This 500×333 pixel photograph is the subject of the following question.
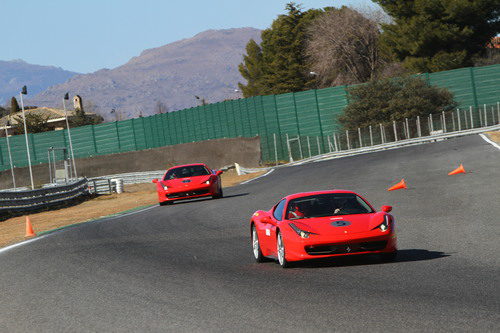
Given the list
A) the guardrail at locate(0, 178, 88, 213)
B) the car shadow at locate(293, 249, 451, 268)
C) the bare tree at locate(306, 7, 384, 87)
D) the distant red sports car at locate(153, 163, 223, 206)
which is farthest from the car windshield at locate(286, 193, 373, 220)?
the bare tree at locate(306, 7, 384, 87)

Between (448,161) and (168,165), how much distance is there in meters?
33.1

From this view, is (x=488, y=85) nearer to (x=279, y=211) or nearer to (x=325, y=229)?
(x=279, y=211)

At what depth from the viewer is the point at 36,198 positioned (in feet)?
124

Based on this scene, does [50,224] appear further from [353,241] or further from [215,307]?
[215,307]

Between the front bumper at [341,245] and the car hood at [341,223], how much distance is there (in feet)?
0.34

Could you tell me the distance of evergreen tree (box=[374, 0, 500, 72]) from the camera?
7450 cm

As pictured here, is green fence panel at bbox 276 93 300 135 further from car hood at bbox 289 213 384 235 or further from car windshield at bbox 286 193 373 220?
car hood at bbox 289 213 384 235

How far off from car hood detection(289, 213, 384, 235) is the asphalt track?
0.50 m

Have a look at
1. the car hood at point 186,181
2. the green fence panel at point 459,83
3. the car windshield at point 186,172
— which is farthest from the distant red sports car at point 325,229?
the green fence panel at point 459,83

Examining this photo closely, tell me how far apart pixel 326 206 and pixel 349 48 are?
290ft

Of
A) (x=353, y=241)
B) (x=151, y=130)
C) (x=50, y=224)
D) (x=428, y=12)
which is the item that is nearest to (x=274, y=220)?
(x=353, y=241)

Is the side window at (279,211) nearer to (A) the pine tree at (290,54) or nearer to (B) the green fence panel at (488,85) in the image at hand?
(B) the green fence panel at (488,85)

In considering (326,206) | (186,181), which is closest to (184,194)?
(186,181)

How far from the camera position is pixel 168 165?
63.8 meters
